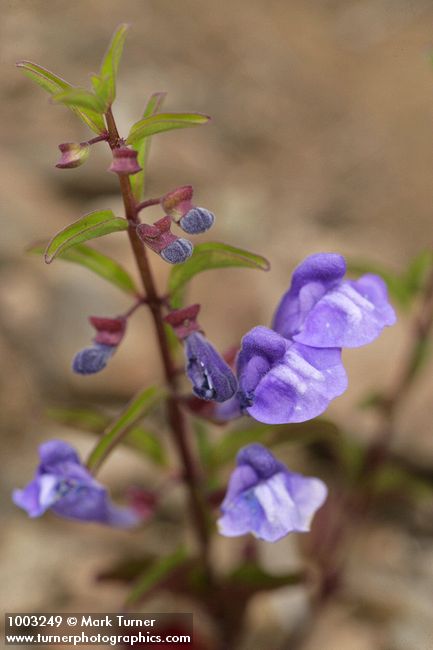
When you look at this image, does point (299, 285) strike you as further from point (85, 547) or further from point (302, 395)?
point (85, 547)

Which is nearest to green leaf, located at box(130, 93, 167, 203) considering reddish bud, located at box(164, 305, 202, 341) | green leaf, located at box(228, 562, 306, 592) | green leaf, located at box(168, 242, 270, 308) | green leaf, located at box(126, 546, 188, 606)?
green leaf, located at box(168, 242, 270, 308)

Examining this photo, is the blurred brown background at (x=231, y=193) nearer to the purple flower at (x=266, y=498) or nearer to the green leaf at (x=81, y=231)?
the purple flower at (x=266, y=498)

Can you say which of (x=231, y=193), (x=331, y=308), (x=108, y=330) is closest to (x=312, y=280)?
(x=331, y=308)

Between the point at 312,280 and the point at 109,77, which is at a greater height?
the point at 109,77

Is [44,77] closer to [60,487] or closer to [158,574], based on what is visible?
[60,487]

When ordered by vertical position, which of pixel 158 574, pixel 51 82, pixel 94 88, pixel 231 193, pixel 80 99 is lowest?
pixel 158 574

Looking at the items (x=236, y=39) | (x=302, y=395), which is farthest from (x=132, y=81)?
(x=302, y=395)
